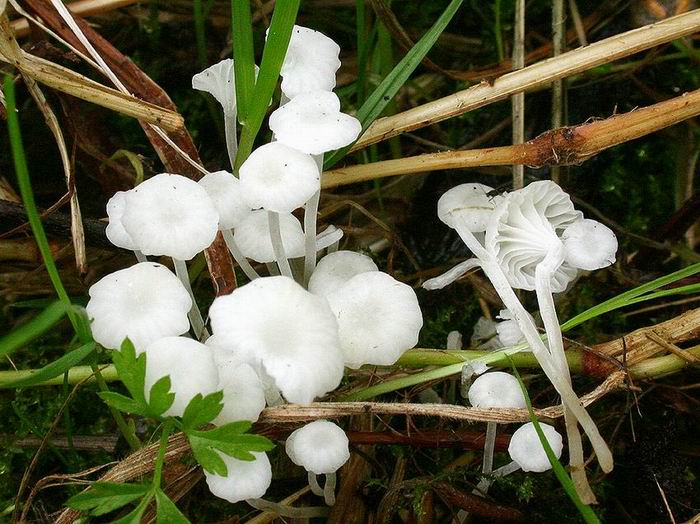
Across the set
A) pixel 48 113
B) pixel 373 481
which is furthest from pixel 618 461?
pixel 48 113

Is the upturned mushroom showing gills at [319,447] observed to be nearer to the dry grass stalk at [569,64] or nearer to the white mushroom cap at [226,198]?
the white mushroom cap at [226,198]

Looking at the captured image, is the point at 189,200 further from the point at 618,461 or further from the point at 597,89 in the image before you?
the point at 597,89

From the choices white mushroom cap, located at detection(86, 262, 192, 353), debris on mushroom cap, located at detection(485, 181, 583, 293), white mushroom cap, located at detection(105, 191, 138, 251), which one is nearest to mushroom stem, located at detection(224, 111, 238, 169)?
white mushroom cap, located at detection(105, 191, 138, 251)

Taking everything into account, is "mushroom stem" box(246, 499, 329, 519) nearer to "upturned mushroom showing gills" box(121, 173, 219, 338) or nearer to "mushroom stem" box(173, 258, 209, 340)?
"mushroom stem" box(173, 258, 209, 340)

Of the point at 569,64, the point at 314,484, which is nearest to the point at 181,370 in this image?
the point at 314,484

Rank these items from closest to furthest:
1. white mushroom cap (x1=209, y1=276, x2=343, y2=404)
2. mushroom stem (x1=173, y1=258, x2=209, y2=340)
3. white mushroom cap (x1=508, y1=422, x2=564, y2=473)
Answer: white mushroom cap (x1=209, y1=276, x2=343, y2=404)
white mushroom cap (x1=508, y1=422, x2=564, y2=473)
mushroom stem (x1=173, y1=258, x2=209, y2=340)

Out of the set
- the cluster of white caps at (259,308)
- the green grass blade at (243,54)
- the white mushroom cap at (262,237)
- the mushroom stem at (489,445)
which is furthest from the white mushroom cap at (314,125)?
the mushroom stem at (489,445)

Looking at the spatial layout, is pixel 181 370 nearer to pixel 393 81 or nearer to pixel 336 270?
pixel 336 270
